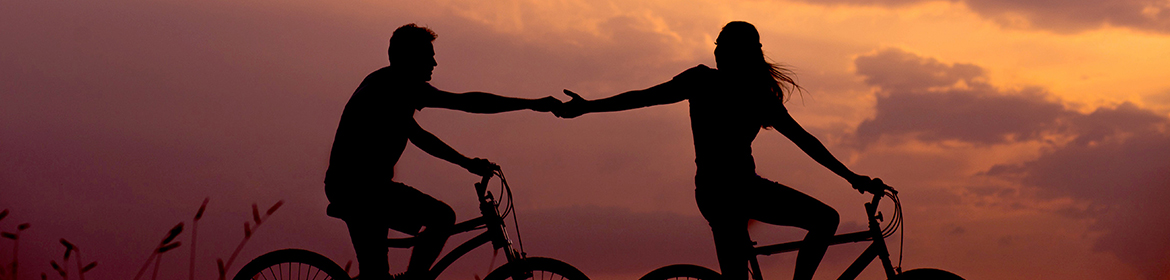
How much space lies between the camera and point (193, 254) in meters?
3.74

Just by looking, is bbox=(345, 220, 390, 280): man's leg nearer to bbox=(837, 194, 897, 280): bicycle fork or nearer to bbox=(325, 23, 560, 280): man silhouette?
bbox=(325, 23, 560, 280): man silhouette

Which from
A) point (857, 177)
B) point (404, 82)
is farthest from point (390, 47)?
point (857, 177)

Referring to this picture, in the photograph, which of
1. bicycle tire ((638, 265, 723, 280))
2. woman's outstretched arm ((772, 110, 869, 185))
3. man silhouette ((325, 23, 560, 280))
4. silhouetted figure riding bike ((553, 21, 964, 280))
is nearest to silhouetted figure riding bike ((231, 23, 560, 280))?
man silhouette ((325, 23, 560, 280))

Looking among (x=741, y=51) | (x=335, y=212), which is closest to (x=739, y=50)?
(x=741, y=51)

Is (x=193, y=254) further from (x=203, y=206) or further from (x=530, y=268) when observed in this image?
(x=530, y=268)

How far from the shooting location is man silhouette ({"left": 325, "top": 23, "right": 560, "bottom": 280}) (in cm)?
550

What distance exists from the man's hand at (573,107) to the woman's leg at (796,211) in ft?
4.49

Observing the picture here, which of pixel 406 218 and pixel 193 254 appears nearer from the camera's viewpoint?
pixel 193 254

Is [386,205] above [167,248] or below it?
above

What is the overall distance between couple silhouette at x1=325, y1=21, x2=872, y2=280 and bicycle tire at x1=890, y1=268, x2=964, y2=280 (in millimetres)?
478

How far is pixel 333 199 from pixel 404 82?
0.87 metres

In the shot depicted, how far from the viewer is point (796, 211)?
4.94 metres

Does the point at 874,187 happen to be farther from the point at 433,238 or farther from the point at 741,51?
the point at 433,238

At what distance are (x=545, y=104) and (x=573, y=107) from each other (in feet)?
1.06
